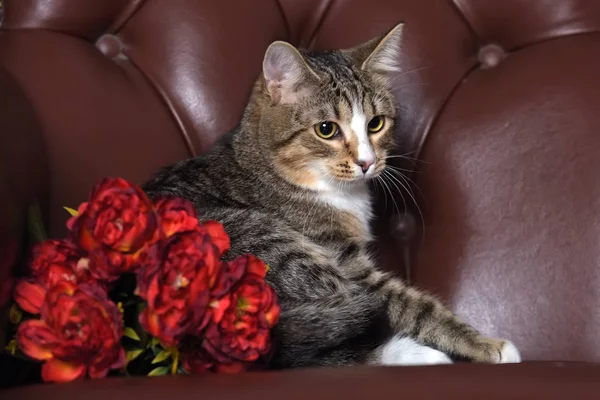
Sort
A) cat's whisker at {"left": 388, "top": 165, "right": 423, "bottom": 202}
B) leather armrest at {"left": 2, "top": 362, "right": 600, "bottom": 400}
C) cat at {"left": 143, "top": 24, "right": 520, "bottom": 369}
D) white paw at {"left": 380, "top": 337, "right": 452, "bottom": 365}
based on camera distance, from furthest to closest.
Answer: cat's whisker at {"left": 388, "top": 165, "right": 423, "bottom": 202}, cat at {"left": 143, "top": 24, "right": 520, "bottom": 369}, white paw at {"left": 380, "top": 337, "right": 452, "bottom": 365}, leather armrest at {"left": 2, "top": 362, "right": 600, "bottom": 400}

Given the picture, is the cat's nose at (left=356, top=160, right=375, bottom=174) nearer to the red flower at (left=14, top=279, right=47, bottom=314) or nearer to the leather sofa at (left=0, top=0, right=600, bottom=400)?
the leather sofa at (left=0, top=0, right=600, bottom=400)

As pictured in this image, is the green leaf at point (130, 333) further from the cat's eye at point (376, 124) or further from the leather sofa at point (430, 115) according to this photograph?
the cat's eye at point (376, 124)

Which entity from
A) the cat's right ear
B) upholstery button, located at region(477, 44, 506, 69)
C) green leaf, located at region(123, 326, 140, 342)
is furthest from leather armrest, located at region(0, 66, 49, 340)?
upholstery button, located at region(477, 44, 506, 69)

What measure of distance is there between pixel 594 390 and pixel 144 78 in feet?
2.89

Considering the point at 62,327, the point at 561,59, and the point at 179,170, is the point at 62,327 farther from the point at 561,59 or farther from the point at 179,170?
the point at 561,59

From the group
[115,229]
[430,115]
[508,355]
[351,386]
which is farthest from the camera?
[430,115]

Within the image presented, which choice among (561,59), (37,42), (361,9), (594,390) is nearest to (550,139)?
(561,59)

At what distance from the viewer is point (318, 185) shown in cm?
124

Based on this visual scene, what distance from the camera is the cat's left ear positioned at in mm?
1243

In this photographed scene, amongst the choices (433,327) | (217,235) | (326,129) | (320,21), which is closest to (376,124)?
(326,129)

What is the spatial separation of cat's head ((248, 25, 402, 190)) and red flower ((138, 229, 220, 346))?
425 millimetres

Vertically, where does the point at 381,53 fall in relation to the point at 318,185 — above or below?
above

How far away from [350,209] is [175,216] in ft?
1.47

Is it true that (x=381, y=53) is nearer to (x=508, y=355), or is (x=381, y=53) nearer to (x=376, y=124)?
(x=376, y=124)
